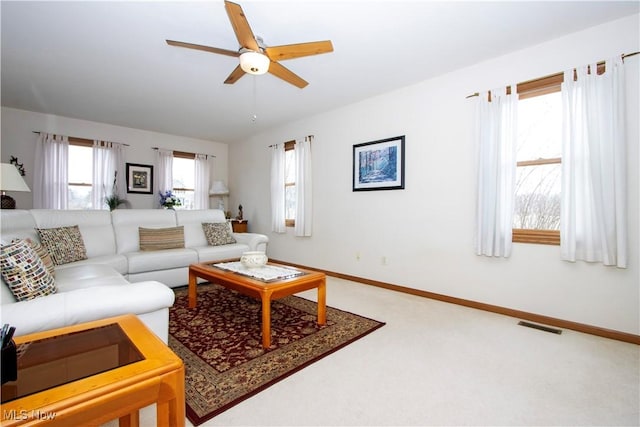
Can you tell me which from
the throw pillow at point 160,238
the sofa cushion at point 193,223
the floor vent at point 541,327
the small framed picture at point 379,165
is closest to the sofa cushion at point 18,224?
the throw pillow at point 160,238

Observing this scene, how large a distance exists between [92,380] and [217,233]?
350 cm

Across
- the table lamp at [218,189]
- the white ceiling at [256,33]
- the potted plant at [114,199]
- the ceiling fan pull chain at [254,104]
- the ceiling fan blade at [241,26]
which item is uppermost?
the ceiling fan pull chain at [254,104]

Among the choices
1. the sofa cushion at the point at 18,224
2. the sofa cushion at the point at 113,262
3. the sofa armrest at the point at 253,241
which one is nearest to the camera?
the sofa cushion at the point at 18,224

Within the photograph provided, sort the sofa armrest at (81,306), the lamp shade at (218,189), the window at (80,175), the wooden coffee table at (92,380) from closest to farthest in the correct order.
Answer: the wooden coffee table at (92,380), the sofa armrest at (81,306), the window at (80,175), the lamp shade at (218,189)

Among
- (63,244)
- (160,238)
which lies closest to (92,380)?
(63,244)

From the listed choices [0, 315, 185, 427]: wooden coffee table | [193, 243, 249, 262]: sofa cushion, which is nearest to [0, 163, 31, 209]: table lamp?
[193, 243, 249, 262]: sofa cushion

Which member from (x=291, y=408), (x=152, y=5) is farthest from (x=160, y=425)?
(x=152, y=5)

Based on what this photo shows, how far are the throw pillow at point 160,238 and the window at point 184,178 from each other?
2.41 metres

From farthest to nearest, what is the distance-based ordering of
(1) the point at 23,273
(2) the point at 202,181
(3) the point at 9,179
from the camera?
(2) the point at 202,181 → (3) the point at 9,179 → (1) the point at 23,273

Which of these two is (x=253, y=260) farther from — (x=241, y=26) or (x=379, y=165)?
(x=379, y=165)

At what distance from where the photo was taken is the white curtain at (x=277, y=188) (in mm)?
5422

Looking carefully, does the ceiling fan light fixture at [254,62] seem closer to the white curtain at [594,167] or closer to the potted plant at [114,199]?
the white curtain at [594,167]

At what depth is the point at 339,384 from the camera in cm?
173

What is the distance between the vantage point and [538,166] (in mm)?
2785
